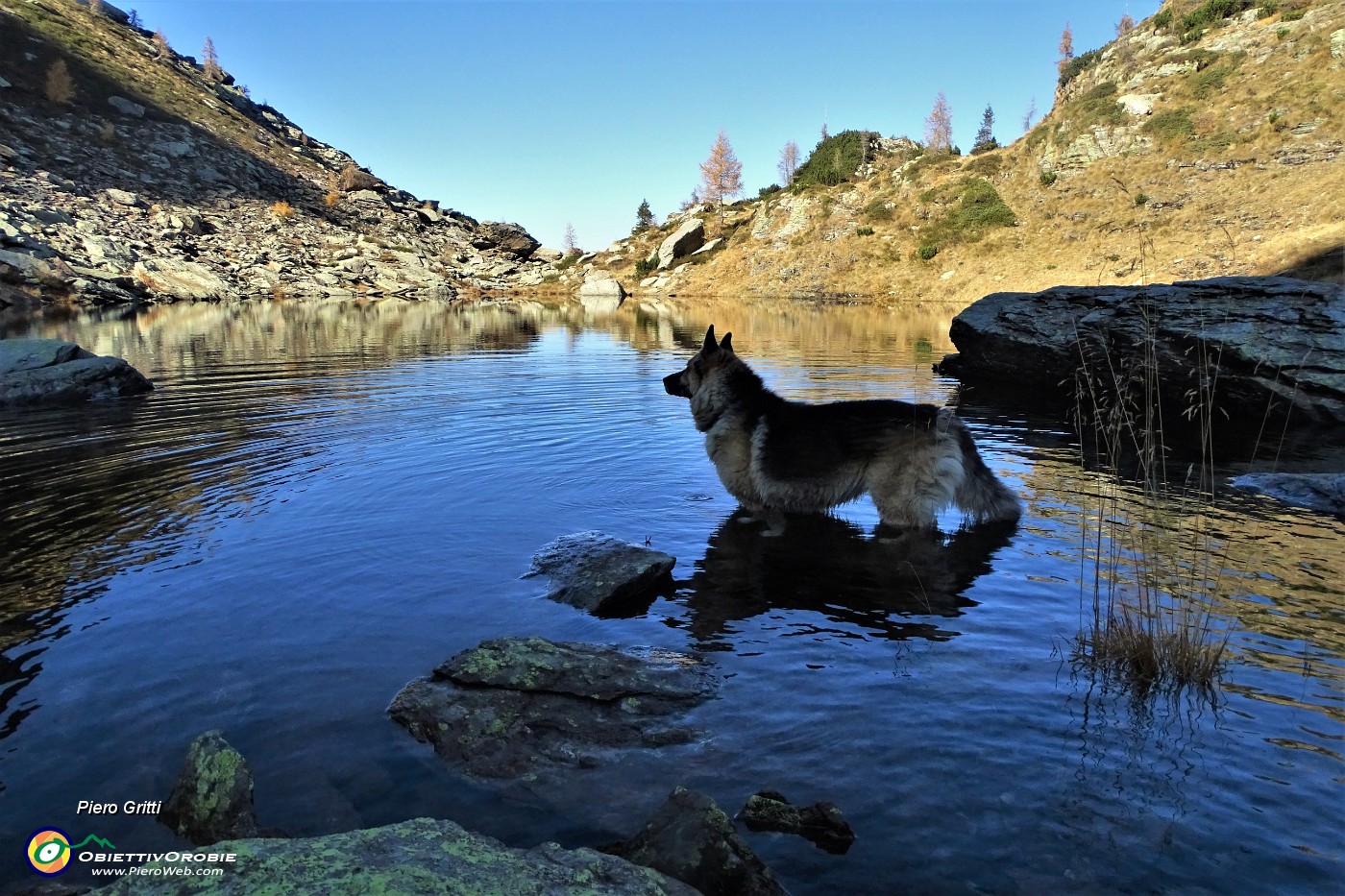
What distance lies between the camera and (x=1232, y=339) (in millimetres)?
14297

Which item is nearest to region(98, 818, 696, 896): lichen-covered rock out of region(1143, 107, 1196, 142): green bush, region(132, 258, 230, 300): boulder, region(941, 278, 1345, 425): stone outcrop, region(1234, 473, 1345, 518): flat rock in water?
region(1234, 473, 1345, 518): flat rock in water

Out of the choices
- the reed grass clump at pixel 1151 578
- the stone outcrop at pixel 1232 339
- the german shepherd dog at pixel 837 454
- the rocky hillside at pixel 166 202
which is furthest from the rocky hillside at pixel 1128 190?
the rocky hillside at pixel 166 202

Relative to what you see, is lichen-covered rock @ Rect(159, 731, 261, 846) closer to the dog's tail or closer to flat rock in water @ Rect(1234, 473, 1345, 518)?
the dog's tail

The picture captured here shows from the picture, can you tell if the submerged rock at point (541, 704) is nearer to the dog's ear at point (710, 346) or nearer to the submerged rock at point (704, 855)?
the submerged rock at point (704, 855)

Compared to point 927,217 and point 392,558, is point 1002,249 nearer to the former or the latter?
point 927,217

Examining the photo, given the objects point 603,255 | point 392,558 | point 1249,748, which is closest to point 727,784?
point 1249,748

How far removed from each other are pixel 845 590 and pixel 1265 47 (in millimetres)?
76267

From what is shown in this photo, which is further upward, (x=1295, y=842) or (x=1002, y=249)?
(x=1002, y=249)

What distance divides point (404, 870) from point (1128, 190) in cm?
4854

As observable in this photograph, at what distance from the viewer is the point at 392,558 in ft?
25.8

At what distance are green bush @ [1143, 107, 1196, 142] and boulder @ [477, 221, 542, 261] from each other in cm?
8695

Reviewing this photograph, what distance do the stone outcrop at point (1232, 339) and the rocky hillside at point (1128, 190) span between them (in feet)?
66.0

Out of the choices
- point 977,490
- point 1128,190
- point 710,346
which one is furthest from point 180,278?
point 977,490

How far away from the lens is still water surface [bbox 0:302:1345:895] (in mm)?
3766
